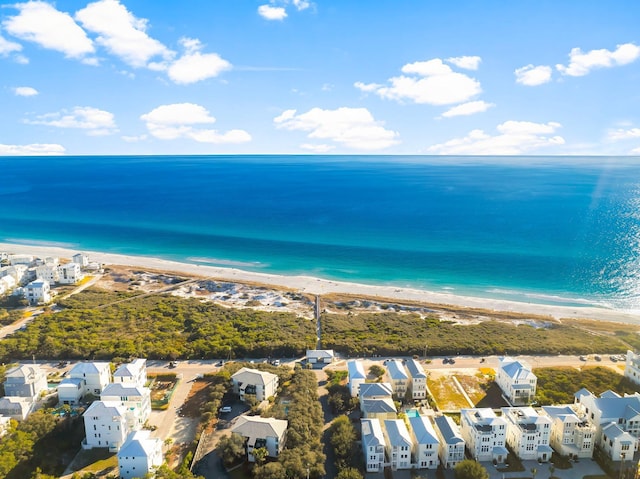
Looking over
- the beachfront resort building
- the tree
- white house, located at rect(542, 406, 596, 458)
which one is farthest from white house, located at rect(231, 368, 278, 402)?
the beachfront resort building

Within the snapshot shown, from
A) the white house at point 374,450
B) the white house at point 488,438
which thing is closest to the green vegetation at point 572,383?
the white house at point 488,438

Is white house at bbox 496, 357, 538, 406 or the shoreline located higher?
white house at bbox 496, 357, 538, 406

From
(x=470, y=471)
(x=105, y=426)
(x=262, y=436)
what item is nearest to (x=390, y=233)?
(x=262, y=436)

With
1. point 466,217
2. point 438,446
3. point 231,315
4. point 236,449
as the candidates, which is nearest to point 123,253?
point 231,315

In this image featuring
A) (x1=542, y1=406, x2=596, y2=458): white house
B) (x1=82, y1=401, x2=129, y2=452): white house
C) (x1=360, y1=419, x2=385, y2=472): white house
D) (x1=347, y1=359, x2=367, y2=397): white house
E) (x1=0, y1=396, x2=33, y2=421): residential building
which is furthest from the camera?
(x1=347, y1=359, x2=367, y2=397): white house

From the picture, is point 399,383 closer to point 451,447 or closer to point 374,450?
point 451,447

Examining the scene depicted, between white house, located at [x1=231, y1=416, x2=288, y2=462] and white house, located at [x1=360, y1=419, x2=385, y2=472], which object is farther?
white house, located at [x1=231, y1=416, x2=288, y2=462]

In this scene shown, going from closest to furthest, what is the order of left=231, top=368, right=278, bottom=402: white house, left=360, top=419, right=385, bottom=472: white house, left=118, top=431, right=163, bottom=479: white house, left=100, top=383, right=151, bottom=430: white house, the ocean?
left=118, top=431, right=163, bottom=479: white house
left=360, top=419, right=385, bottom=472: white house
left=100, top=383, right=151, bottom=430: white house
left=231, top=368, right=278, bottom=402: white house
the ocean

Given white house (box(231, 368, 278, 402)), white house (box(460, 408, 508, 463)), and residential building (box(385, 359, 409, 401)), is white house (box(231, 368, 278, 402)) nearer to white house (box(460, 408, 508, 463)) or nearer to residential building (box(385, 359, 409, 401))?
residential building (box(385, 359, 409, 401))

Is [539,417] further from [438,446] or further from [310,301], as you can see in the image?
[310,301]
